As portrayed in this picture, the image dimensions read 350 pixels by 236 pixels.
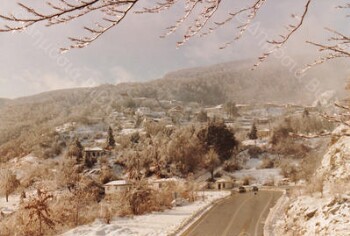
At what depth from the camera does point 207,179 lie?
62469 mm

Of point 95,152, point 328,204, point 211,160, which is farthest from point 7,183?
point 328,204

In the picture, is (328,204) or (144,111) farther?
(144,111)

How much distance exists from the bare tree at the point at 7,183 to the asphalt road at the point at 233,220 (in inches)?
1279

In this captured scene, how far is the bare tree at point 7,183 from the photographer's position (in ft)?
170

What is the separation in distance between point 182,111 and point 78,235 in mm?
137706

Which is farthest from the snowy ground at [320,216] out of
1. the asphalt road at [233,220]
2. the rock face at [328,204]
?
the asphalt road at [233,220]

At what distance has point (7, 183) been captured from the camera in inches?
2067

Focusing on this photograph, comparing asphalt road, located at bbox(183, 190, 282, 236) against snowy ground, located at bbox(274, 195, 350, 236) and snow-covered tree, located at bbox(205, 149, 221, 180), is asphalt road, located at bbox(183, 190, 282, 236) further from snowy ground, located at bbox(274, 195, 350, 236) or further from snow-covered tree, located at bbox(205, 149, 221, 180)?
snow-covered tree, located at bbox(205, 149, 221, 180)

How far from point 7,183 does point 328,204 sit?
48.3 meters

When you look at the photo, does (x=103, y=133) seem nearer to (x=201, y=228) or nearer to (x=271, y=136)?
(x=271, y=136)

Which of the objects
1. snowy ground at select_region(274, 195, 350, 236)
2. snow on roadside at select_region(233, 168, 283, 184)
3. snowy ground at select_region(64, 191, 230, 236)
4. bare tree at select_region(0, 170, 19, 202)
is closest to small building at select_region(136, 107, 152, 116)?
snow on roadside at select_region(233, 168, 283, 184)

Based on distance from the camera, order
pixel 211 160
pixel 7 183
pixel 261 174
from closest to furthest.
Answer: pixel 7 183, pixel 261 174, pixel 211 160

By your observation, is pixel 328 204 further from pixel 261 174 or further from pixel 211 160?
pixel 261 174

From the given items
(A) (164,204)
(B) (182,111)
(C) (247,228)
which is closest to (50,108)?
(B) (182,111)
